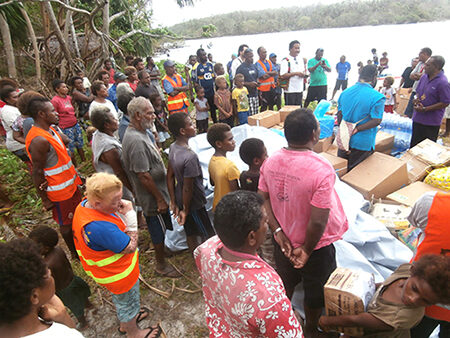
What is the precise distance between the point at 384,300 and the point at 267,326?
0.69 metres

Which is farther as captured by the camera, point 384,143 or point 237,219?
point 384,143

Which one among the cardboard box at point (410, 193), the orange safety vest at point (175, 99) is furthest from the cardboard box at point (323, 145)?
the orange safety vest at point (175, 99)

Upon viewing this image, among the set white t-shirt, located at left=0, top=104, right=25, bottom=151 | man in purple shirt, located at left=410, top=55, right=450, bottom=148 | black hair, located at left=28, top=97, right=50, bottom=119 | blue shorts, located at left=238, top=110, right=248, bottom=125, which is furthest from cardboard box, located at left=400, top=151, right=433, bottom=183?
white t-shirt, located at left=0, top=104, right=25, bottom=151

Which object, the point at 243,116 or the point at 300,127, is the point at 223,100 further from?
the point at 300,127

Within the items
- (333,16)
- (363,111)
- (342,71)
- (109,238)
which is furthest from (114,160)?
(333,16)

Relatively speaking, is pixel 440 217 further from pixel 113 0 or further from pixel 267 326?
pixel 113 0

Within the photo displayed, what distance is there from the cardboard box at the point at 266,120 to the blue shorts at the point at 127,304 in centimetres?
395

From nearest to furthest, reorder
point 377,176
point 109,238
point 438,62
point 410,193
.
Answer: point 109,238, point 410,193, point 377,176, point 438,62

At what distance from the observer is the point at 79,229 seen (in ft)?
5.90

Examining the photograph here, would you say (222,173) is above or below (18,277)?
below

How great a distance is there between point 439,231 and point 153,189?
2.18 meters

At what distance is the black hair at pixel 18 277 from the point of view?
97 cm

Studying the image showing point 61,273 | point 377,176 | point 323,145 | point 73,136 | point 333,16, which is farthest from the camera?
point 333,16

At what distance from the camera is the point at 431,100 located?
395cm
